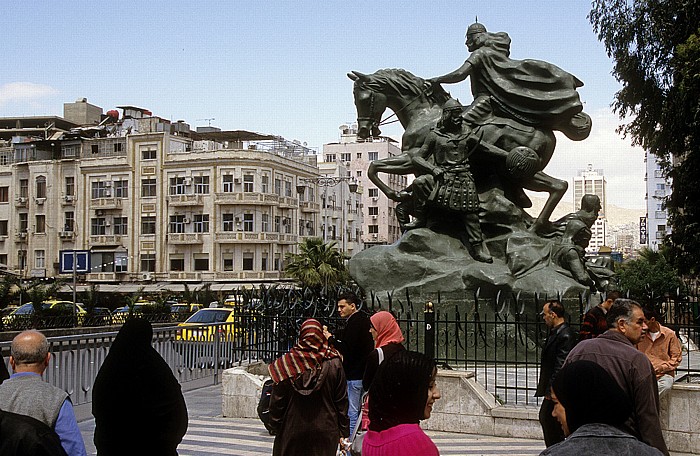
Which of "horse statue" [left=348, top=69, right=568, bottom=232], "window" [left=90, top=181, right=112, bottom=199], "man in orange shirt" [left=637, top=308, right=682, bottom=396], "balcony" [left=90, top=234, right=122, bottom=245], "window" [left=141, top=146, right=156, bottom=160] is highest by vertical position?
"window" [left=141, top=146, right=156, bottom=160]

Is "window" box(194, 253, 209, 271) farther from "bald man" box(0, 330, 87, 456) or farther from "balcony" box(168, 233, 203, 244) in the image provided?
"bald man" box(0, 330, 87, 456)

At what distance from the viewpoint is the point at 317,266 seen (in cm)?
4216

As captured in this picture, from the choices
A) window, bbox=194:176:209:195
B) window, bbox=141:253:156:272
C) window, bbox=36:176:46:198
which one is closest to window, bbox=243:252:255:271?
window, bbox=194:176:209:195

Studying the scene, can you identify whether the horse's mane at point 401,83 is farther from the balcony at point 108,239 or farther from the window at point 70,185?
the window at point 70,185

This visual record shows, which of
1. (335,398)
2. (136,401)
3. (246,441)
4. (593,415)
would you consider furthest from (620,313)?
(246,441)

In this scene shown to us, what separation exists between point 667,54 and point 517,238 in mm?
14606

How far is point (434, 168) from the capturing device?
1391 centimetres

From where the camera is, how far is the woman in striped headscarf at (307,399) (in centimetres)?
587

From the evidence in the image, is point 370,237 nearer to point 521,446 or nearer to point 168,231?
point 168,231

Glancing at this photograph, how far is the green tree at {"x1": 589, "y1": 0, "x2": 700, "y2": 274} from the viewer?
72.6 feet

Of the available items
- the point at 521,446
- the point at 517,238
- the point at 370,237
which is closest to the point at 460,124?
the point at 517,238

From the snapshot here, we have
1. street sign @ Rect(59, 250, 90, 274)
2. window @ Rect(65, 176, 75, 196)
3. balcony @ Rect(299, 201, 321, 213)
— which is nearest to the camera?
street sign @ Rect(59, 250, 90, 274)

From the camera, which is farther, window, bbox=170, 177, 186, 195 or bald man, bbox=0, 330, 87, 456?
window, bbox=170, 177, 186, 195

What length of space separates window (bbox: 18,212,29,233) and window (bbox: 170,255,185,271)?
38.0 ft
